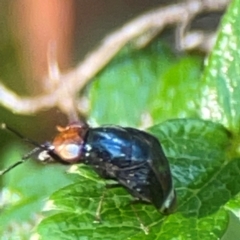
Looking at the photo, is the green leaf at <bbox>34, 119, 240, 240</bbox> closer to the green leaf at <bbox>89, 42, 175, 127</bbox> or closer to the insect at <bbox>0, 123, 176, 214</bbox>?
the insect at <bbox>0, 123, 176, 214</bbox>

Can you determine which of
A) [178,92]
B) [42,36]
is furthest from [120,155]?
[42,36]

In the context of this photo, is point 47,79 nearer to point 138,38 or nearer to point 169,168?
point 138,38

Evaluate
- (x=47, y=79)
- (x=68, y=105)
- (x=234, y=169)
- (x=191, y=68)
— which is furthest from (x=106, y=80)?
(x=234, y=169)

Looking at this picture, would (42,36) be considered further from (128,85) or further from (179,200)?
(179,200)

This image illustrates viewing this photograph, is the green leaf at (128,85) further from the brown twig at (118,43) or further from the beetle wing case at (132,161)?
the beetle wing case at (132,161)

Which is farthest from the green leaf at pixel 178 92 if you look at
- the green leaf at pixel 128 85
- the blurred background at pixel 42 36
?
the blurred background at pixel 42 36
